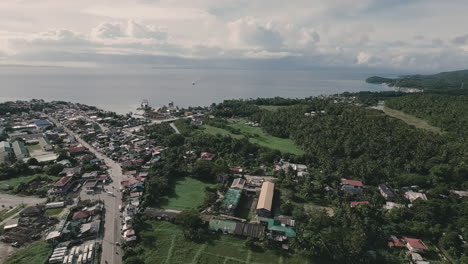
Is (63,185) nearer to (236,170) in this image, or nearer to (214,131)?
Result: (236,170)

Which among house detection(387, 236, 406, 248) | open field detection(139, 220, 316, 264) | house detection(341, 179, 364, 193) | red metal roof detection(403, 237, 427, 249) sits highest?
house detection(341, 179, 364, 193)

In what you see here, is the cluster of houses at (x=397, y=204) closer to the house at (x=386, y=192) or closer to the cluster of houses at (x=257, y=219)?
the house at (x=386, y=192)

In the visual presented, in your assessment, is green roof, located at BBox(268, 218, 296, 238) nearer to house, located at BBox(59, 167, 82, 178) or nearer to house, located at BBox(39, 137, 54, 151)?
house, located at BBox(59, 167, 82, 178)

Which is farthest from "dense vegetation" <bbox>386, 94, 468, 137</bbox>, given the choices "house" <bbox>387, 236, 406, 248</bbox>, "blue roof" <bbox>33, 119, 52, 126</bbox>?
"blue roof" <bbox>33, 119, 52, 126</bbox>

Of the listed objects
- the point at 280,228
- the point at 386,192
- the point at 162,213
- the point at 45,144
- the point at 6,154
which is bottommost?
the point at 280,228

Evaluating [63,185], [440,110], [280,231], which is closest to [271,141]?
[280,231]

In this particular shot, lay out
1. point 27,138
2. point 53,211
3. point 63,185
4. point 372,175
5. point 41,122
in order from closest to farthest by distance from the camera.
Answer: point 53,211 < point 63,185 < point 372,175 < point 27,138 < point 41,122

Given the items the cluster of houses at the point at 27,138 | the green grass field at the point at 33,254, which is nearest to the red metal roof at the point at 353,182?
the green grass field at the point at 33,254
